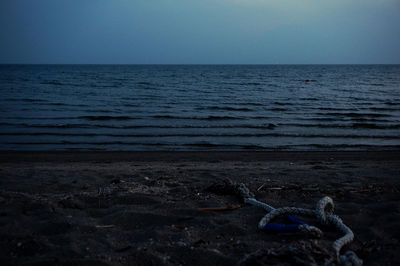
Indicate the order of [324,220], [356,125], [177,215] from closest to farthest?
1. [324,220]
2. [177,215]
3. [356,125]

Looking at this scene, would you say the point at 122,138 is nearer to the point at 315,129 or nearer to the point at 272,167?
the point at 272,167

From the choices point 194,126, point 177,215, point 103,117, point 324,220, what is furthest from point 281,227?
point 103,117

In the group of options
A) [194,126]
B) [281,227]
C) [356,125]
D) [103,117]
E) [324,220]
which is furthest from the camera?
[103,117]

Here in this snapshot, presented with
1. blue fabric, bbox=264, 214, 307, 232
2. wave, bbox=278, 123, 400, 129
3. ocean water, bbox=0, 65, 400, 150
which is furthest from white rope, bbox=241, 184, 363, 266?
wave, bbox=278, 123, 400, 129

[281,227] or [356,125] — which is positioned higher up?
[281,227]

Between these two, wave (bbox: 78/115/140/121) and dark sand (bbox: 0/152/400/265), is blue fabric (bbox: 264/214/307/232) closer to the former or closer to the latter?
dark sand (bbox: 0/152/400/265)

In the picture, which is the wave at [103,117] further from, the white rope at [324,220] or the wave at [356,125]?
the white rope at [324,220]

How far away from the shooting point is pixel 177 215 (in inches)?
146

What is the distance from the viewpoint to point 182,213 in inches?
148

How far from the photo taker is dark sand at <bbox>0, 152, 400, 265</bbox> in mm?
2732

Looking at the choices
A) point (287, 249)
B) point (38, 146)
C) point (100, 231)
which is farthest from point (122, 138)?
point (287, 249)

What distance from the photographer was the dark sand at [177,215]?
8.96ft

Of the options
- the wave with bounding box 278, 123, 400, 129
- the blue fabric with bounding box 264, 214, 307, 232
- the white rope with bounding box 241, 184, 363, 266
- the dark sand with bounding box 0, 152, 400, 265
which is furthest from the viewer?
the wave with bounding box 278, 123, 400, 129

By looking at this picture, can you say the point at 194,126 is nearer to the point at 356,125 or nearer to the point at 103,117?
the point at 103,117
